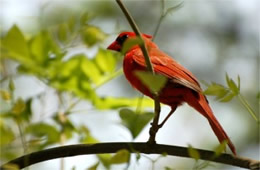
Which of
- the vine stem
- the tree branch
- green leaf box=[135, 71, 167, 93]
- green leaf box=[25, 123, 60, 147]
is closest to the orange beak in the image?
the vine stem

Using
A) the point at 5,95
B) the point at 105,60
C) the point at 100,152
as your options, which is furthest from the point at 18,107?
the point at 105,60

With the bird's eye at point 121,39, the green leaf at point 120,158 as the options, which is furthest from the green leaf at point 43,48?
the bird's eye at point 121,39

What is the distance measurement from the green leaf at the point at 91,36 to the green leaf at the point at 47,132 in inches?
10.6

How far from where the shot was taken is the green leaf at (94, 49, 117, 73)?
2.01 meters

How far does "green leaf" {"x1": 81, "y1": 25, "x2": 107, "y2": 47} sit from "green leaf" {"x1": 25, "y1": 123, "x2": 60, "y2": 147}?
27 centimetres

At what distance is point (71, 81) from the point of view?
1830 mm

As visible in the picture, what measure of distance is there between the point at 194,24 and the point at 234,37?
42cm

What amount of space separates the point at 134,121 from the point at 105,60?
55cm

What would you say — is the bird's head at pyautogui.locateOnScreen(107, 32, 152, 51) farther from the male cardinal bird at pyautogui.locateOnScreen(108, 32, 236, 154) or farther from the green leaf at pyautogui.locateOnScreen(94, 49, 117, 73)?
the green leaf at pyautogui.locateOnScreen(94, 49, 117, 73)

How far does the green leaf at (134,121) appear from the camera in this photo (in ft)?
4.89

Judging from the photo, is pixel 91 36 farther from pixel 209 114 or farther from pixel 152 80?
pixel 209 114

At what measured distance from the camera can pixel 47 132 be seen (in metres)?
1.60

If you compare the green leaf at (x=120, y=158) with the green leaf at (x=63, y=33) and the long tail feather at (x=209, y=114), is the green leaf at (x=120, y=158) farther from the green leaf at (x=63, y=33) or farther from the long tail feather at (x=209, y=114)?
the long tail feather at (x=209, y=114)

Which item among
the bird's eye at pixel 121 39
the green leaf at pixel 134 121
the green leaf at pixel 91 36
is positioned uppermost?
the green leaf at pixel 91 36
